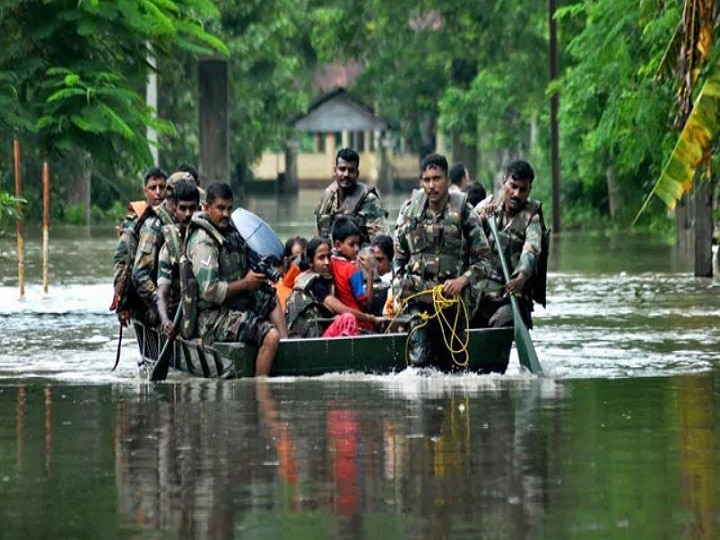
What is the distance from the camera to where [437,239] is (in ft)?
58.6

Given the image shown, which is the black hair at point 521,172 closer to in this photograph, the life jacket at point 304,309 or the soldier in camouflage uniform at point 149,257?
the life jacket at point 304,309

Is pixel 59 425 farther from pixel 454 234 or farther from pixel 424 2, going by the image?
pixel 424 2

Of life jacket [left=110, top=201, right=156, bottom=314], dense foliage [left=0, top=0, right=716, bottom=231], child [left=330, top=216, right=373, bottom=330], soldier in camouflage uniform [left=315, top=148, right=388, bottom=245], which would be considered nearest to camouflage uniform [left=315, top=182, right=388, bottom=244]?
soldier in camouflage uniform [left=315, top=148, right=388, bottom=245]

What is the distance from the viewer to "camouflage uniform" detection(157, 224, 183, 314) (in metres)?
18.5

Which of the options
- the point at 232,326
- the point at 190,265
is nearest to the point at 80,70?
the point at 190,265

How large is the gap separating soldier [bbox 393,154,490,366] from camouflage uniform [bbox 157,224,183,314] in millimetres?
1738

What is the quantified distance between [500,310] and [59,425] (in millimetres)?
4693

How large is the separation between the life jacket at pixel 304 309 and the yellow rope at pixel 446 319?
2.85 ft

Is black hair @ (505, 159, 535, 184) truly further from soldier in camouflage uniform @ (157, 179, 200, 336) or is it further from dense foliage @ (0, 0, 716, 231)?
soldier in camouflage uniform @ (157, 179, 200, 336)

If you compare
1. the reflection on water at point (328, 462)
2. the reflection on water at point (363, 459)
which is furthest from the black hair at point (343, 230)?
the reflection on water at point (328, 462)

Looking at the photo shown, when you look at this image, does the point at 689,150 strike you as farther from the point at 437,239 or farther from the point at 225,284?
the point at 225,284

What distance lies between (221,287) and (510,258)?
255cm

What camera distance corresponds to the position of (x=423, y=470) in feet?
41.7

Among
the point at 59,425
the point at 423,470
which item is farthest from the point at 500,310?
the point at 423,470
